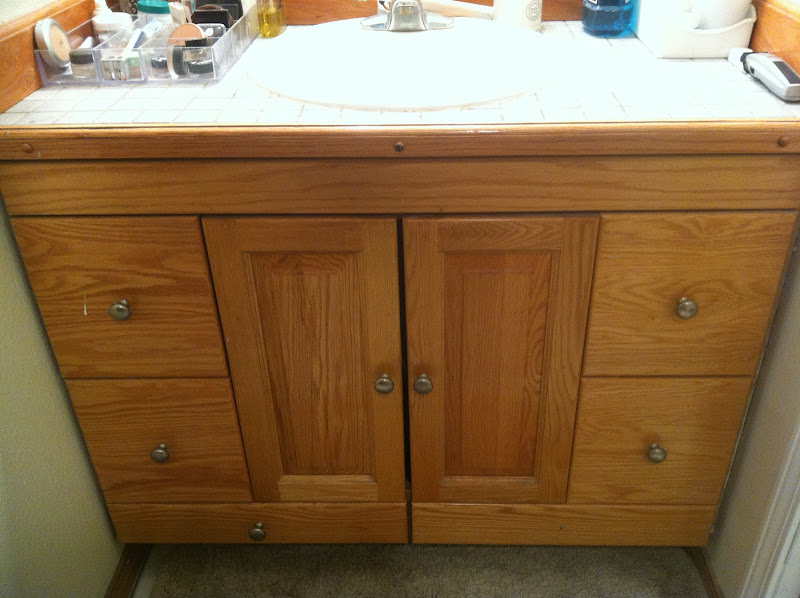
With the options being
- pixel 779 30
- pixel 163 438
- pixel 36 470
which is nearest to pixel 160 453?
pixel 163 438

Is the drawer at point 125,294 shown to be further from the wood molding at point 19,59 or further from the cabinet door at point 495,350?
the cabinet door at point 495,350

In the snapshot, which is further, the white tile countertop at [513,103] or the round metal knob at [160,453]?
the round metal knob at [160,453]

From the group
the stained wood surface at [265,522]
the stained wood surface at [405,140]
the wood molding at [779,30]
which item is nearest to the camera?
the stained wood surface at [405,140]

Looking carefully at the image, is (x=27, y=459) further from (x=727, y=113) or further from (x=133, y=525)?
(x=727, y=113)

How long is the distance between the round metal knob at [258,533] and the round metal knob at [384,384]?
1.05 feet

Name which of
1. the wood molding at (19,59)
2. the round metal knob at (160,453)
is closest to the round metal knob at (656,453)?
the round metal knob at (160,453)

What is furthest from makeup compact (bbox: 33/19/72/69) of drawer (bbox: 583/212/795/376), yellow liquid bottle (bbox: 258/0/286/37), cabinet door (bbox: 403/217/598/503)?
drawer (bbox: 583/212/795/376)

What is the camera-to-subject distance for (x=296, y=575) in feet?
3.66

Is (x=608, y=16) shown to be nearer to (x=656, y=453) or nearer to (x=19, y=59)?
(x=656, y=453)

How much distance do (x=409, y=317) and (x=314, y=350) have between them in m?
0.14

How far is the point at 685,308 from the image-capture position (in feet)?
2.72

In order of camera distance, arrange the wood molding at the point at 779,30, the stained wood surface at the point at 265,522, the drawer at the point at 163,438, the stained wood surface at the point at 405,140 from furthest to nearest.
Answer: the stained wood surface at the point at 265,522 → the drawer at the point at 163,438 → the wood molding at the point at 779,30 → the stained wood surface at the point at 405,140

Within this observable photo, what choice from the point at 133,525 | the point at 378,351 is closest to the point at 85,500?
the point at 133,525

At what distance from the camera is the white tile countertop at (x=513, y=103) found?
750 mm
